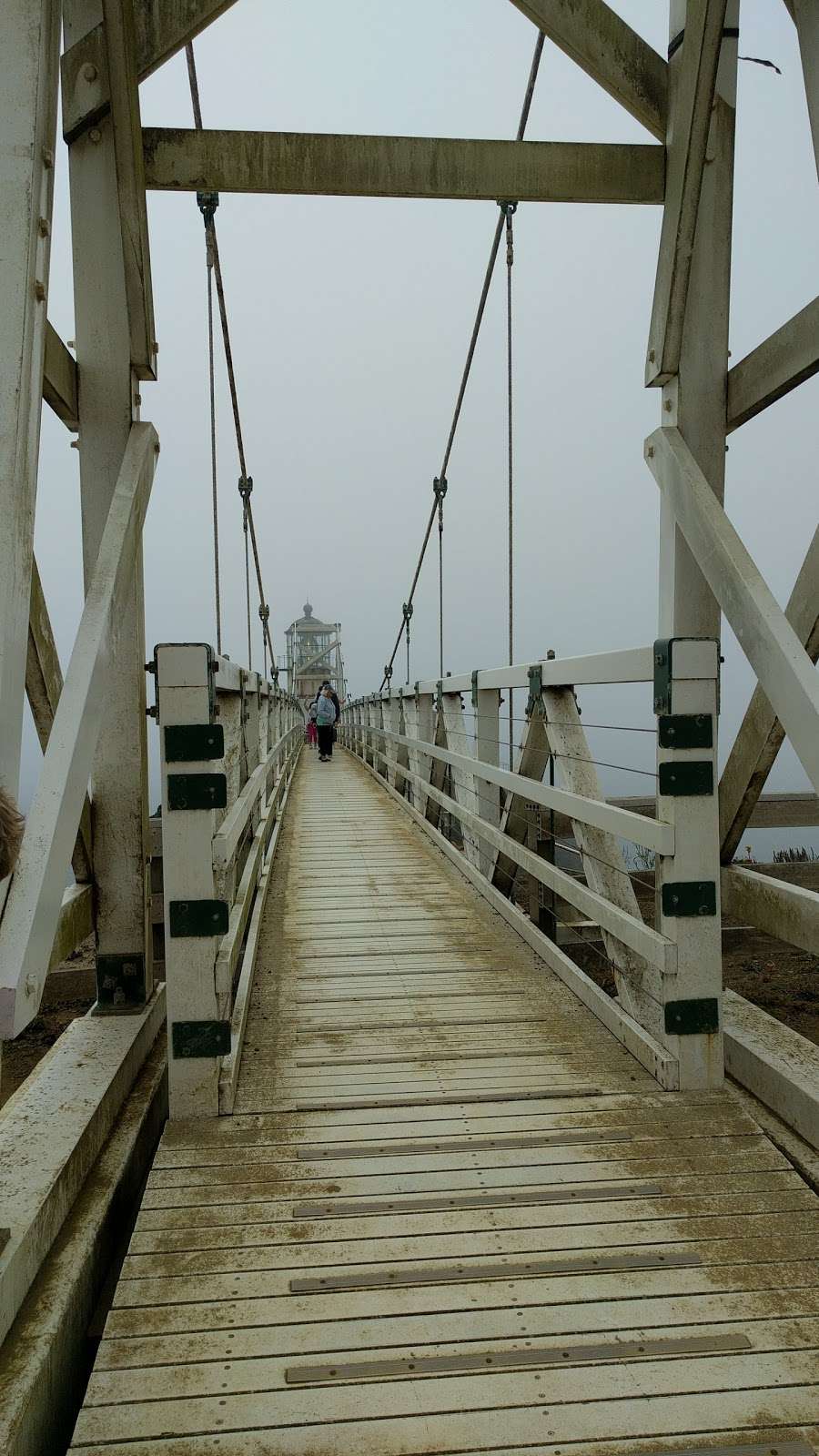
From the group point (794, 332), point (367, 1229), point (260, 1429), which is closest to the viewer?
point (260, 1429)

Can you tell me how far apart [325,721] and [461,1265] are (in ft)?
44.6

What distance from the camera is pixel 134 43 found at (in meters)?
3.01

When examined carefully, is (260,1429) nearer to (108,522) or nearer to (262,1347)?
(262,1347)

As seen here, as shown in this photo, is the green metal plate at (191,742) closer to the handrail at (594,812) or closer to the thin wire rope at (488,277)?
the handrail at (594,812)

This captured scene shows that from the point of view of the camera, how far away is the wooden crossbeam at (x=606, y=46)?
3.21 m

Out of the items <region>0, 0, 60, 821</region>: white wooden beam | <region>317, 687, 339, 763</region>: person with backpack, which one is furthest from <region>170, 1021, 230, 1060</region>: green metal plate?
<region>317, 687, 339, 763</region>: person with backpack

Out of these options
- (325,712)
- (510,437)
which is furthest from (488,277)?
(325,712)

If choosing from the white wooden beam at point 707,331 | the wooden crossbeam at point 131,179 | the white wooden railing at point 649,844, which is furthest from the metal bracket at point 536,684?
the wooden crossbeam at point 131,179

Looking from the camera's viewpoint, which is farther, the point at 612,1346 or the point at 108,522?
the point at 108,522

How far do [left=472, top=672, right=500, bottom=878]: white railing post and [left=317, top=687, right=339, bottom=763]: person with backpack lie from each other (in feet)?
34.6

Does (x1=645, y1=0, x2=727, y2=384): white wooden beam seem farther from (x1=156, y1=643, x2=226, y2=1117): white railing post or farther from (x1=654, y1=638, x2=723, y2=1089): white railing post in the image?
(x1=156, y1=643, x2=226, y2=1117): white railing post

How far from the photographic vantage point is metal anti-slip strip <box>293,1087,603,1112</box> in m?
2.34

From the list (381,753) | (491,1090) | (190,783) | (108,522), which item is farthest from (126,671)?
(381,753)

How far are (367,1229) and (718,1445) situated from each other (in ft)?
Result: 2.32
